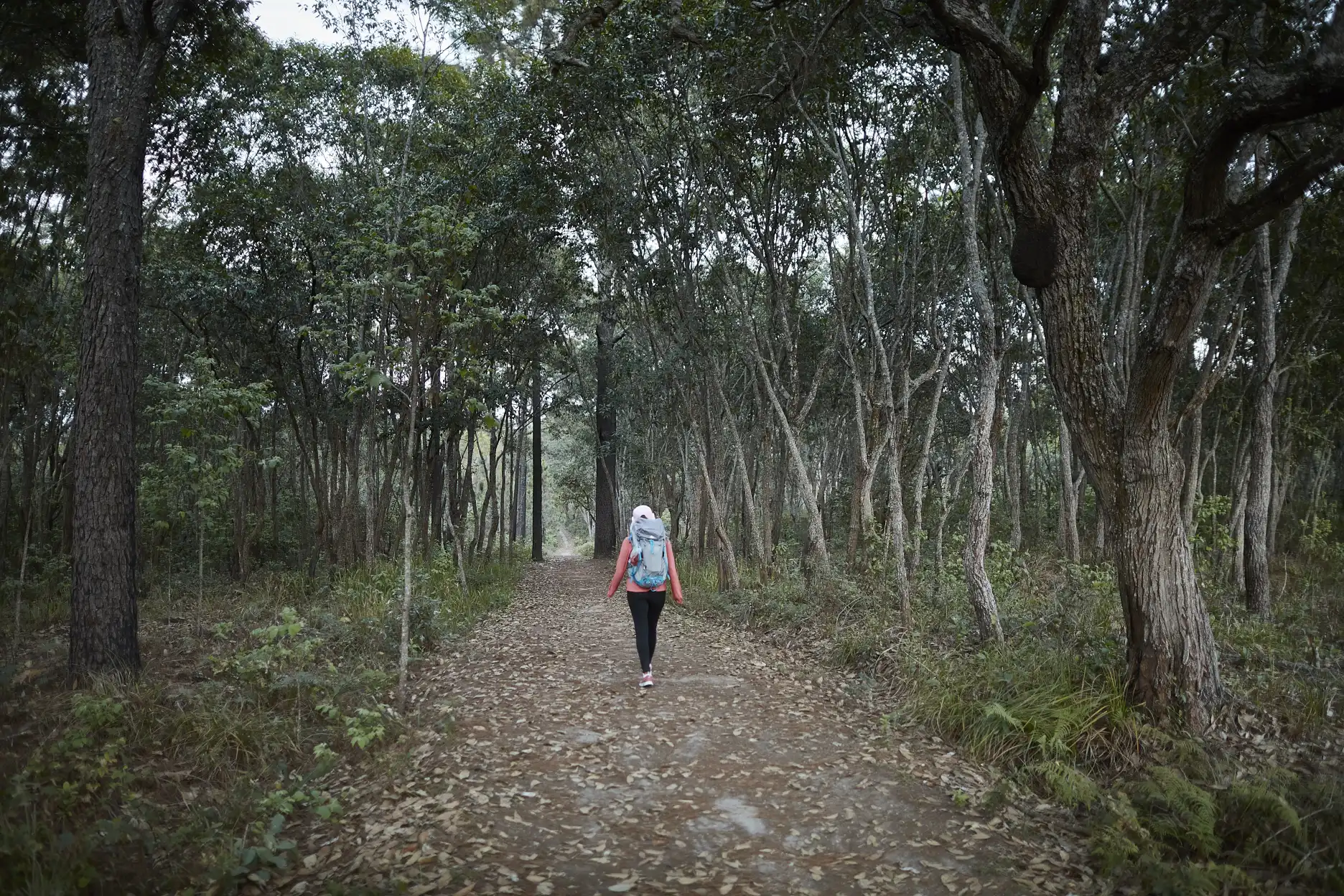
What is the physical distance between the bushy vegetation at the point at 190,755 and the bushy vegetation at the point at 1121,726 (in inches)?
184

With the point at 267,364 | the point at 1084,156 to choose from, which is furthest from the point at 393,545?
the point at 1084,156

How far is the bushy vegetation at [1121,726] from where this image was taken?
395 centimetres

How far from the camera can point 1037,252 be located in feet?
17.8

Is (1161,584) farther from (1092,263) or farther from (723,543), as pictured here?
(723,543)

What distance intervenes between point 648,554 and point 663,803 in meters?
3.01

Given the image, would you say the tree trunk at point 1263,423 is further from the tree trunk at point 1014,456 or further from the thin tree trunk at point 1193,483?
the tree trunk at point 1014,456

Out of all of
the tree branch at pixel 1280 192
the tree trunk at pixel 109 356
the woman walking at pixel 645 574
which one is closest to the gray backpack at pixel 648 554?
the woman walking at pixel 645 574

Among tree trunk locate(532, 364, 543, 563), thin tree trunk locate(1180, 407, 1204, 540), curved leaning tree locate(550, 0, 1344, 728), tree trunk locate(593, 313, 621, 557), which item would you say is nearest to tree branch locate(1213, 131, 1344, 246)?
curved leaning tree locate(550, 0, 1344, 728)

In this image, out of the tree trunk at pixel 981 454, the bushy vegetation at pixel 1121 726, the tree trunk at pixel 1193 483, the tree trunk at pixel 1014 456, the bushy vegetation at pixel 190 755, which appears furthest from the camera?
the tree trunk at pixel 1014 456

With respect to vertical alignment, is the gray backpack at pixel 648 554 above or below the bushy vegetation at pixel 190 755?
above

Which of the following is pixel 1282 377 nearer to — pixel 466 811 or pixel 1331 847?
pixel 1331 847

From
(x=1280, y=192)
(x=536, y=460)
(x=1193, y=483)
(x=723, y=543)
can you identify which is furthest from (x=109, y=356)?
(x=536, y=460)

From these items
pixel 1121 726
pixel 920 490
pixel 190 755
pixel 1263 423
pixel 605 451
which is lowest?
pixel 190 755

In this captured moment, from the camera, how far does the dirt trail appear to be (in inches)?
160
